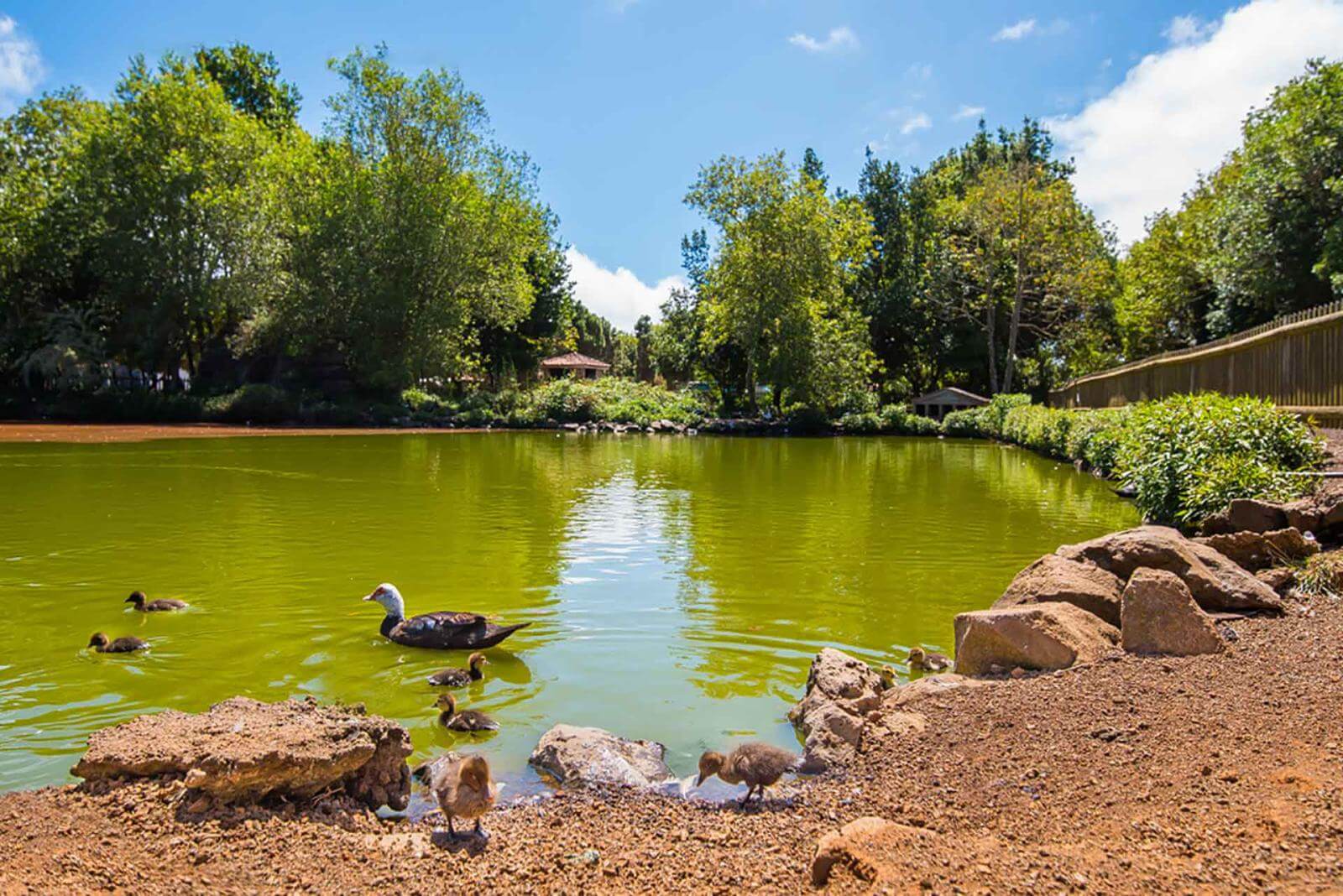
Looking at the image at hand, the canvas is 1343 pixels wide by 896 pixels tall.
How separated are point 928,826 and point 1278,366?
1665 cm

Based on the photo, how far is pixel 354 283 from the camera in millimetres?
44188

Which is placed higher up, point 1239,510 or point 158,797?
point 1239,510

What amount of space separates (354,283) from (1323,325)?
39.6m

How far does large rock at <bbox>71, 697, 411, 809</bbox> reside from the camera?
13.1ft

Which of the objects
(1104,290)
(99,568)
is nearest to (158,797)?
(99,568)

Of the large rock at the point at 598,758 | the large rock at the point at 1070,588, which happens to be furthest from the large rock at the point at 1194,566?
the large rock at the point at 598,758

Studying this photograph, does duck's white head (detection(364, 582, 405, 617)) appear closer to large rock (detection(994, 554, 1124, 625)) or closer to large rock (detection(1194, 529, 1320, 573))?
large rock (detection(994, 554, 1124, 625))

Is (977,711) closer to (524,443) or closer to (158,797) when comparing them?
(158,797)

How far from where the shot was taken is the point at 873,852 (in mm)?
3379

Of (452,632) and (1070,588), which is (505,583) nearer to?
(452,632)

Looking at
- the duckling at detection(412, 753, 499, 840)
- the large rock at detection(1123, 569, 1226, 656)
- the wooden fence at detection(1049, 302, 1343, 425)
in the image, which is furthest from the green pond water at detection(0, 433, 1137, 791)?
the wooden fence at detection(1049, 302, 1343, 425)

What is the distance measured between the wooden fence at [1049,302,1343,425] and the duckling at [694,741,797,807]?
13.8 meters

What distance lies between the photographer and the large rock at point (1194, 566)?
6977 millimetres

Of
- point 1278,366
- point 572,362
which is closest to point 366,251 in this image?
point 572,362
